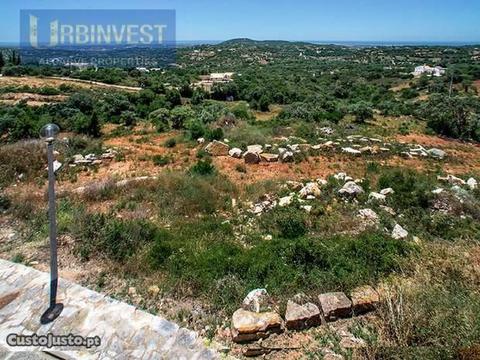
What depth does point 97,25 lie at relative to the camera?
2867 cm

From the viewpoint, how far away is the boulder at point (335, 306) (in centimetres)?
390

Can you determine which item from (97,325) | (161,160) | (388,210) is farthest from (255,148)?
(97,325)

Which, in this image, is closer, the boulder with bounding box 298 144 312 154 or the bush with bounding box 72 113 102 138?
the boulder with bounding box 298 144 312 154

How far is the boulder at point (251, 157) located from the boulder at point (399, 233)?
5452mm

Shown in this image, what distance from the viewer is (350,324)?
3.86 m

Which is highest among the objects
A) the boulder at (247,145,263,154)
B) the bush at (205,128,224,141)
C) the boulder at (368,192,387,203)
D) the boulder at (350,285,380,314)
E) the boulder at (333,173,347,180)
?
the bush at (205,128,224,141)

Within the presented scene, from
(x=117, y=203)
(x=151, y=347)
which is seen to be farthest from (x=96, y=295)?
(x=117, y=203)

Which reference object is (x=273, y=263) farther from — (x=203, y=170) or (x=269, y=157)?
(x=269, y=157)

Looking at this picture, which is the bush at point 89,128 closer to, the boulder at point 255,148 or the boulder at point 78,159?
the boulder at point 78,159

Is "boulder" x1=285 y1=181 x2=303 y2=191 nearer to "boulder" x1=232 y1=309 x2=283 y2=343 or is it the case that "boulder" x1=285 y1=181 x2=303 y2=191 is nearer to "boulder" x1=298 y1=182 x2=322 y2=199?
"boulder" x1=298 y1=182 x2=322 y2=199

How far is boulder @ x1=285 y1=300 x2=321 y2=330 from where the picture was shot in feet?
12.4

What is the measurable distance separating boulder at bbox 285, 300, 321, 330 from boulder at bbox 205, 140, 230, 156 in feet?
27.2

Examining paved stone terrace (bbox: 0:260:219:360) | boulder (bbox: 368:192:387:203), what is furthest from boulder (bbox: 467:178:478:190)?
paved stone terrace (bbox: 0:260:219:360)

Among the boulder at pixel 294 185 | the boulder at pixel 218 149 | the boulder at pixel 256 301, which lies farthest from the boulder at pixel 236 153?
the boulder at pixel 256 301
